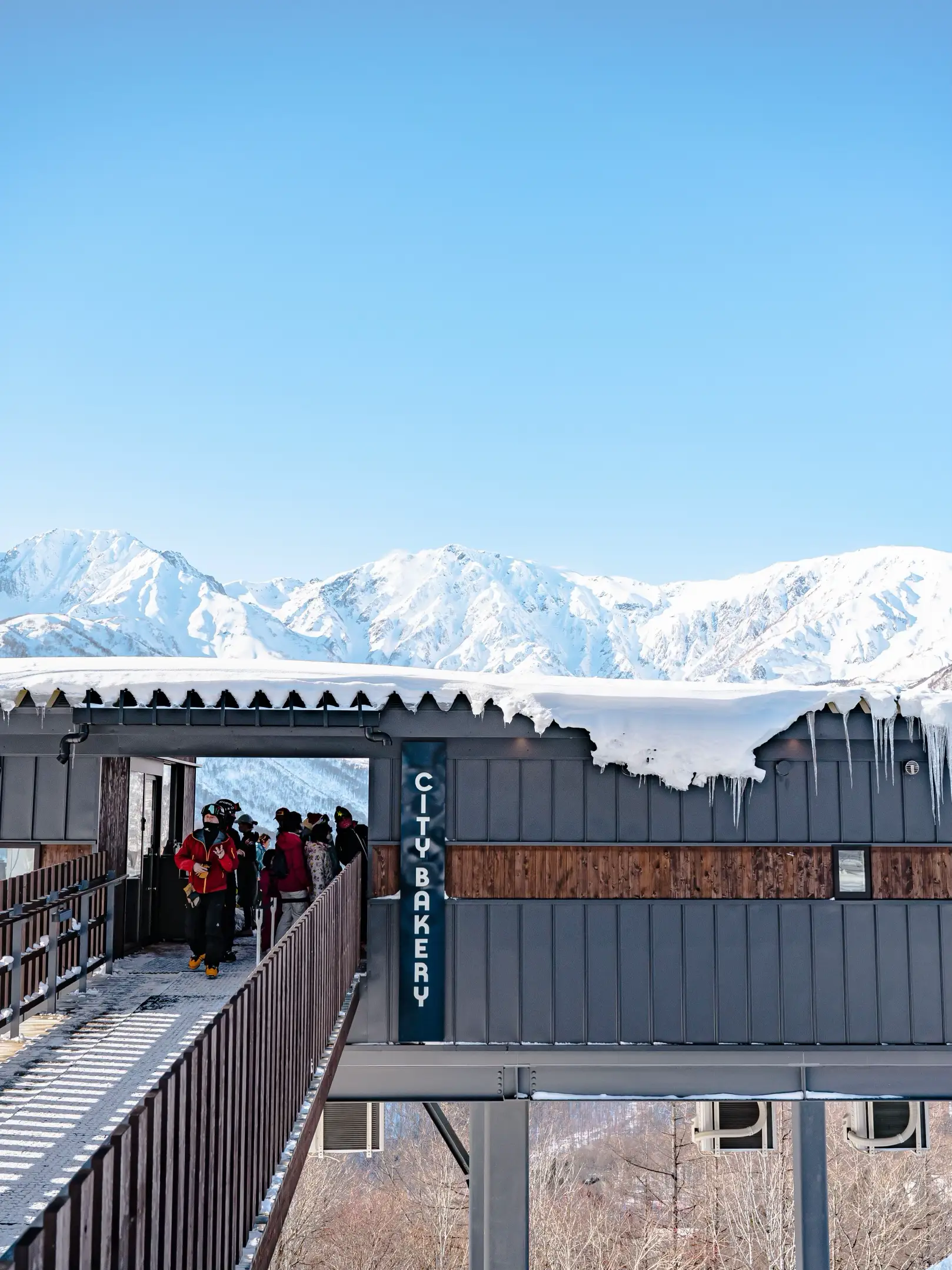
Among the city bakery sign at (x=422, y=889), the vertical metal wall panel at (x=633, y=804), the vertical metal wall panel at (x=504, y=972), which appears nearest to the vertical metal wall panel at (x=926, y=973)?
the vertical metal wall panel at (x=633, y=804)

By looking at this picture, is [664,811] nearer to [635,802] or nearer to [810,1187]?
[635,802]

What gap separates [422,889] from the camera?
441 inches

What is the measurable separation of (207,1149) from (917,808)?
8972 millimetres

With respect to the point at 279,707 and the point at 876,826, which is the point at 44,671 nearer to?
the point at 279,707

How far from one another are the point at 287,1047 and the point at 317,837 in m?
5.17

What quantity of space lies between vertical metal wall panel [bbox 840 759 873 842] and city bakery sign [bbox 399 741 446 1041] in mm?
4163

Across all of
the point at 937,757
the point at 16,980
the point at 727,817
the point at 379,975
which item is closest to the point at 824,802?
the point at 727,817

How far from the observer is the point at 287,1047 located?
6.51 m

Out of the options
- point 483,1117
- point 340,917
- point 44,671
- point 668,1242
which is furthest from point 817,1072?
point 668,1242

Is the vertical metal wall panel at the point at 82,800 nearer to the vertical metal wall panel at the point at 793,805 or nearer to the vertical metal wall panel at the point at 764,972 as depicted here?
the vertical metal wall panel at the point at 764,972

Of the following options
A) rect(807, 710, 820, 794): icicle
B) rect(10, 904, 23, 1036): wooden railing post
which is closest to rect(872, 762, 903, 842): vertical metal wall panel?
rect(807, 710, 820, 794): icicle

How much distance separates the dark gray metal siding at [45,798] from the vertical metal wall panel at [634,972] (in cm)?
564

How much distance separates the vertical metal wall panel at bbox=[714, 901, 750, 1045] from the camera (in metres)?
11.1

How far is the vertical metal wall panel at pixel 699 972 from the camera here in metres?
11.1
